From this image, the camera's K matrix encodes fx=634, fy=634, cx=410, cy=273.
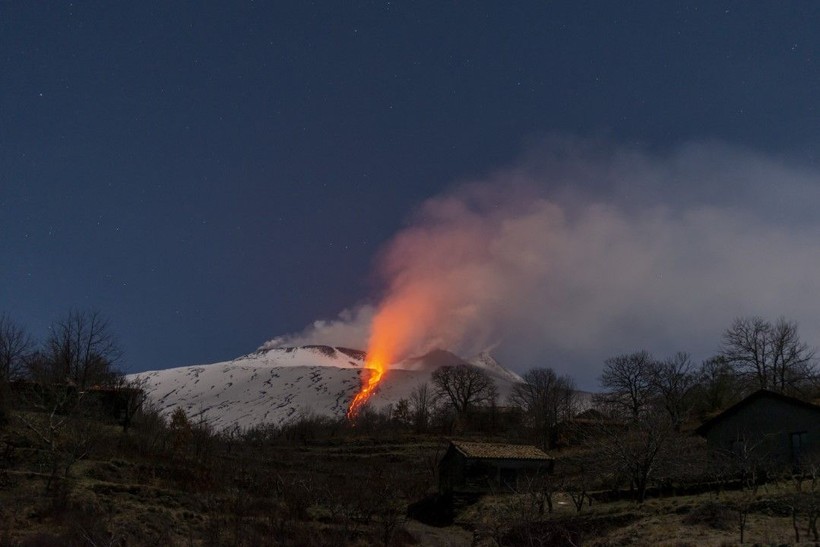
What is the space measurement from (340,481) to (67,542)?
34763 mm

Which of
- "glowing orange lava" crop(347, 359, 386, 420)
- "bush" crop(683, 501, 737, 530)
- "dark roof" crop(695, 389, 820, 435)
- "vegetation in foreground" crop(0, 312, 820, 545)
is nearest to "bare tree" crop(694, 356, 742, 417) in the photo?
"vegetation in foreground" crop(0, 312, 820, 545)

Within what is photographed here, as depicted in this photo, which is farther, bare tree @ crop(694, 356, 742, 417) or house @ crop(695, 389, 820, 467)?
bare tree @ crop(694, 356, 742, 417)

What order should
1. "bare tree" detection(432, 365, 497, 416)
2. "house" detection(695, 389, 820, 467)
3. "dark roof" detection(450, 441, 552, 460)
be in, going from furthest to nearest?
"bare tree" detection(432, 365, 497, 416)
"dark roof" detection(450, 441, 552, 460)
"house" detection(695, 389, 820, 467)

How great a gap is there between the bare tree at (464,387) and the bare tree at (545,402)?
5752mm

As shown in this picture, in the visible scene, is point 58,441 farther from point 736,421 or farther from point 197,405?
point 197,405

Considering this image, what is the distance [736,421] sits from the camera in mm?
41281

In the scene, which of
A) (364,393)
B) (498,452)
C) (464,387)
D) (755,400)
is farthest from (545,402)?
(364,393)

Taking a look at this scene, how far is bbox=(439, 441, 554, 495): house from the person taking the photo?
175 ft

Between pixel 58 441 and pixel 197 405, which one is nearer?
pixel 58 441

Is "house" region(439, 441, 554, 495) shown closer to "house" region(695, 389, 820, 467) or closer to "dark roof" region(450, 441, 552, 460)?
"dark roof" region(450, 441, 552, 460)

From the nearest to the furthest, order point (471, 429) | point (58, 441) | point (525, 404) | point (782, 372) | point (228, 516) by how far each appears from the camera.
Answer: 1. point (228, 516)
2. point (58, 441)
3. point (782, 372)
4. point (471, 429)
5. point (525, 404)

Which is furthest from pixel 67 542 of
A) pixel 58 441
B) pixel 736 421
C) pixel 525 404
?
pixel 525 404

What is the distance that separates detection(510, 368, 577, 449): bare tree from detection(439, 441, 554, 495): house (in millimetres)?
24128

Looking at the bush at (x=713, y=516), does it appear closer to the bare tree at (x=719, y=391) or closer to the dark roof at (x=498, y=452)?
the dark roof at (x=498, y=452)
